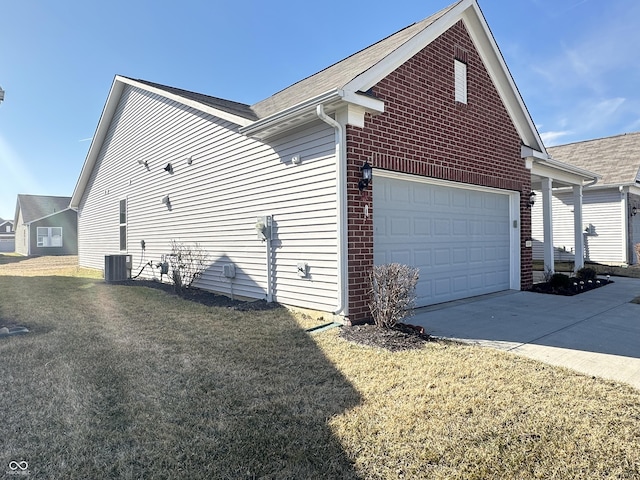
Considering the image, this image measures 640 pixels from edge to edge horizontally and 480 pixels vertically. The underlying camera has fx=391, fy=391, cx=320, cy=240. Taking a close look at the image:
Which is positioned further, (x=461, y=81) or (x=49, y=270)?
(x=49, y=270)

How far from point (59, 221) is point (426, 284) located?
114 feet

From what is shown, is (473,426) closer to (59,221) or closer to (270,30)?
(270,30)

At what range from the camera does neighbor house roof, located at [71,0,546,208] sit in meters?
5.72

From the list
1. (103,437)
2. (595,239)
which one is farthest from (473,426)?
(595,239)

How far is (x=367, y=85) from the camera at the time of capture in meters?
5.91

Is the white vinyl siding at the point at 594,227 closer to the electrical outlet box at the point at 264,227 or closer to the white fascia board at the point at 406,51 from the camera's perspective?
the white fascia board at the point at 406,51

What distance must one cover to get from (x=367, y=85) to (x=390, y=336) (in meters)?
3.69

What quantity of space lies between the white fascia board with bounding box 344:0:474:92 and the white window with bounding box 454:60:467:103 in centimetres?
79

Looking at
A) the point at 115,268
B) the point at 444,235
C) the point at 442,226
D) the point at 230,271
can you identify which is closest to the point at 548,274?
the point at 444,235

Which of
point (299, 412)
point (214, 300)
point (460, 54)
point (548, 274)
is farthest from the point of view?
point (548, 274)

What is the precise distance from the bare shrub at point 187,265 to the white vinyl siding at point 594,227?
15.3 meters

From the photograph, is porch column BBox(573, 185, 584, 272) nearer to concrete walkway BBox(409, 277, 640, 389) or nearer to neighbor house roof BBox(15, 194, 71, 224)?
concrete walkway BBox(409, 277, 640, 389)

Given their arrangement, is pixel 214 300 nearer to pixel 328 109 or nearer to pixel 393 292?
pixel 393 292

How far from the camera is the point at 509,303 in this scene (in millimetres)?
7582
